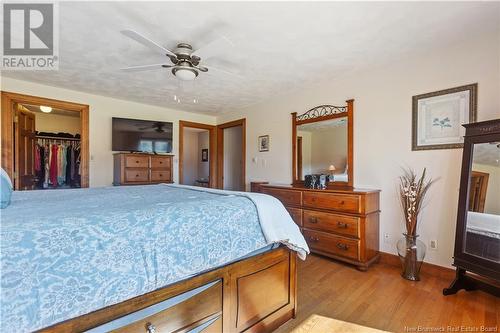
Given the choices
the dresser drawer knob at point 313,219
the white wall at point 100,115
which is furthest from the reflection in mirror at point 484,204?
the white wall at point 100,115

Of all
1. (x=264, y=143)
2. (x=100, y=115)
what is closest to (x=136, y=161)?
(x=100, y=115)

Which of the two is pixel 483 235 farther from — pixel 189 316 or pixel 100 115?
pixel 100 115

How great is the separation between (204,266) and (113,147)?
3.71m

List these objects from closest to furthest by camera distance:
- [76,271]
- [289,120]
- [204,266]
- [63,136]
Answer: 1. [76,271]
2. [204,266]
3. [289,120]
4. [63,136]

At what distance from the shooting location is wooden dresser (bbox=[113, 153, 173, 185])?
3.90 meters

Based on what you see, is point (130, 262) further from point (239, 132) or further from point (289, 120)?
point (239, 132)

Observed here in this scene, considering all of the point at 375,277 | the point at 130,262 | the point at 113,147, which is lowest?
the point at 375,277

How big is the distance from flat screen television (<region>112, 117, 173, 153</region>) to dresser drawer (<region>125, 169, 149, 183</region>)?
47 cm

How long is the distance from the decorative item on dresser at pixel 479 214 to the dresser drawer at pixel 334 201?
884 millimetres

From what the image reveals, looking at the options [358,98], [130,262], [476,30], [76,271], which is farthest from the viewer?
[358,98]

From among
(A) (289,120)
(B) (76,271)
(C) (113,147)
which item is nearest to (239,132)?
(A) (289,120)

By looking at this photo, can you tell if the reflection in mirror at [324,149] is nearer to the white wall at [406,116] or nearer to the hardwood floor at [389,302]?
the white wall at [406,116]

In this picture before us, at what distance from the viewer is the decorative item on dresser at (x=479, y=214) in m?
1.95

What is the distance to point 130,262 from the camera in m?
0.95
